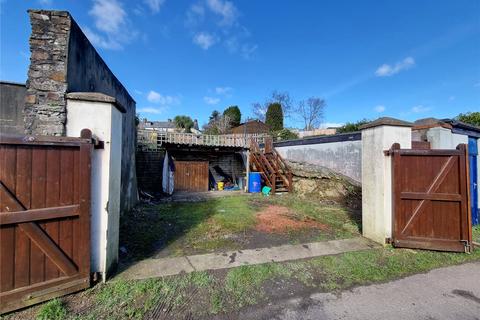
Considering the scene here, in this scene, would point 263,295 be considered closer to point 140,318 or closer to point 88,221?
point 140,318

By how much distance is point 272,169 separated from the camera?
34.6ft

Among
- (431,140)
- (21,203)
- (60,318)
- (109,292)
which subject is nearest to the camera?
(60,318)

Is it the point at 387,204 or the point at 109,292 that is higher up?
the point at 387,204

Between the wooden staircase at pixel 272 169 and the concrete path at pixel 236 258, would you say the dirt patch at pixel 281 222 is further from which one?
the wooden staircase at pixel 272 169

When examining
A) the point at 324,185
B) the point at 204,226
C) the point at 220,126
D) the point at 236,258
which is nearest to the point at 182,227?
the point at 204,226

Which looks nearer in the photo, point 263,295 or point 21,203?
point 21,203

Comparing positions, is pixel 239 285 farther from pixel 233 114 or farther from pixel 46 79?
pixel 233 114

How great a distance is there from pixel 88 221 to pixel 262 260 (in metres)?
2.33

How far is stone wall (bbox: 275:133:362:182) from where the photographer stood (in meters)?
9.02

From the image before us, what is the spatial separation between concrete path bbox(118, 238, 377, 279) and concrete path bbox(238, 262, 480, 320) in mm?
972

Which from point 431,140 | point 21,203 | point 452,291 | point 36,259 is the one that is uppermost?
point 431,140

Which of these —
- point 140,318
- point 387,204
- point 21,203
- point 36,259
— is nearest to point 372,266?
point 387,204

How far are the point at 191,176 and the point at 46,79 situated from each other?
9.56m

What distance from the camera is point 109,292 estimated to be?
2.54m
